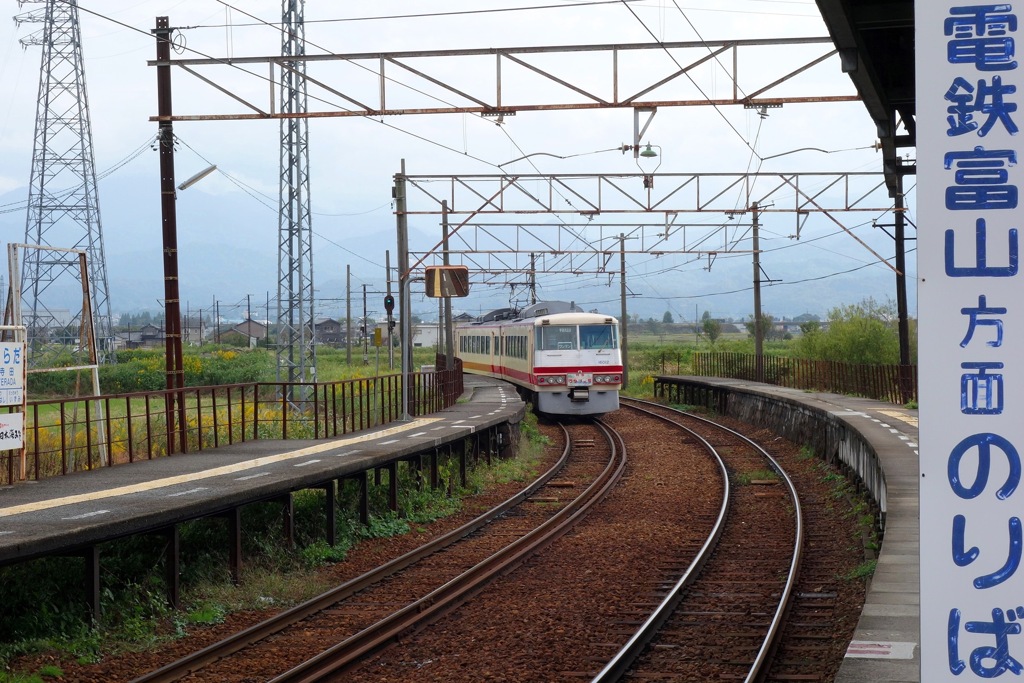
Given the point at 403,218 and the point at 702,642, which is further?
the point at 403,218

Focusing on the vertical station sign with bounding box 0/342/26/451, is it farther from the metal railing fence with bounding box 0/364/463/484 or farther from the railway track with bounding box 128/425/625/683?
the railway track with bounding box 128/425/625/683

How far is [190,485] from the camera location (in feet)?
35.6

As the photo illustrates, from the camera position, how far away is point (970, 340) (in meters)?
3.20

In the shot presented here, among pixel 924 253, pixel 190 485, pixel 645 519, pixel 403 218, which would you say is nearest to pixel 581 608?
pixel 190 485

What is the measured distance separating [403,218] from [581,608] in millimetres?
15355

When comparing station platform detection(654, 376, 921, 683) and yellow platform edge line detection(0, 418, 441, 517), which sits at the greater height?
yellow platform edge line detection(0, 418, 441, 517)

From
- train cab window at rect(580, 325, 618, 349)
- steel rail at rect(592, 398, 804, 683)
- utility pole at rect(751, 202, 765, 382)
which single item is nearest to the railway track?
steel rail at rect(592, 398, 804, 683)

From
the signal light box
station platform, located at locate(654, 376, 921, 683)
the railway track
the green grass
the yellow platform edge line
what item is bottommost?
the railway track

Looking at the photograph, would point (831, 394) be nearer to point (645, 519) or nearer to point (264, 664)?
point (645, 519)

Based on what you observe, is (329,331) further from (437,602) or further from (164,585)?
(437,602)

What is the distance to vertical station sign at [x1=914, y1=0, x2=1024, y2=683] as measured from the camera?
3188 mm

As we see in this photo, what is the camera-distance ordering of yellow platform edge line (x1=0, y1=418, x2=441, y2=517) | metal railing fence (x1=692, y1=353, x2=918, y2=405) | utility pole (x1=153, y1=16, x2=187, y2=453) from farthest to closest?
1. metal railing fence (x1=692, y1=353, x2=918, y2=405)
2. utility pole (x1=153, y1=16, x2=187, y2=453)
3. yellow platform edge line (x1=0, y1=418, x2=441, y2=517)

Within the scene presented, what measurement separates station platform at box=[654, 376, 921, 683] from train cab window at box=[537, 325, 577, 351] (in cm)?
541

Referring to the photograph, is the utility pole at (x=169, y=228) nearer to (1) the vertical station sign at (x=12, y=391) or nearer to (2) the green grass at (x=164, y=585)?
(2) the green grass at (x=164, y=585)
